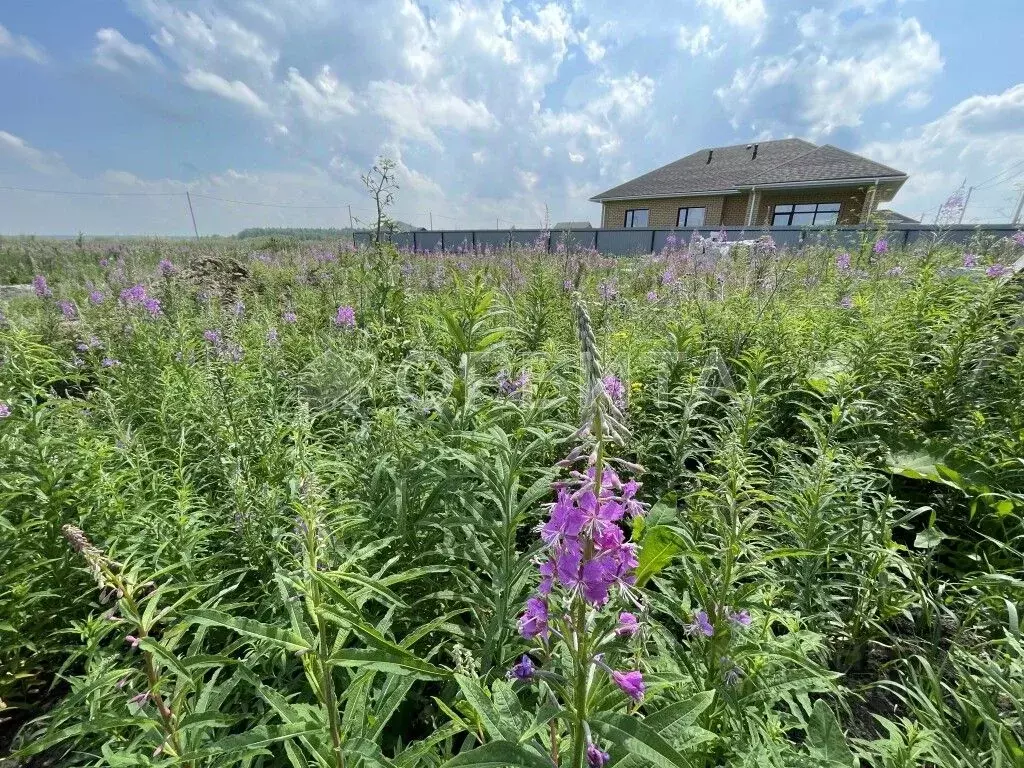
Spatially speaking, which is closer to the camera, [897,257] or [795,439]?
[795,439]

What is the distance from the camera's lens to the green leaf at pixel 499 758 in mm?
977

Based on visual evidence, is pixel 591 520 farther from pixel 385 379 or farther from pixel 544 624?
pixel 385 379

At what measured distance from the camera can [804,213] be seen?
25.5 m

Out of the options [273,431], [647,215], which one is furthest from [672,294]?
[647,215]

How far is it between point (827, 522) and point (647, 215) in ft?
106

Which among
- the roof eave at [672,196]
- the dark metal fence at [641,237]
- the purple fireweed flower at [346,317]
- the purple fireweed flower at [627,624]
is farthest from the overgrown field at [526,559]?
the roof eave at [672,196]

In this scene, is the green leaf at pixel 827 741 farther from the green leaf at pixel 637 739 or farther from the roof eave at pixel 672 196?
the roof eave at pixel 672 196

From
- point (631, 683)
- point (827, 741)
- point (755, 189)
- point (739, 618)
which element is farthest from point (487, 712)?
point (755, 189)

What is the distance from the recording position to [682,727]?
3.41 feet

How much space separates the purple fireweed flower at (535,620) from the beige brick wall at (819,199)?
86.2ft

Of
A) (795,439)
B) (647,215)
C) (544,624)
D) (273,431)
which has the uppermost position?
(647,215)

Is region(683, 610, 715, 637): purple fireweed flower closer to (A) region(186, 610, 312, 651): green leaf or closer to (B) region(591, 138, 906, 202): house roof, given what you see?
(A) region(186, 610, 312, 651): green leaf

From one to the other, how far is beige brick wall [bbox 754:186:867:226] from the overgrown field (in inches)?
932

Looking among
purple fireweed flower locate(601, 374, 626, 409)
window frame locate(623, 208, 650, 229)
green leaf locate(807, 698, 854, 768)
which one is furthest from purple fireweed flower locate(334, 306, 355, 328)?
window frame locate(623, 208, 650, 229)
